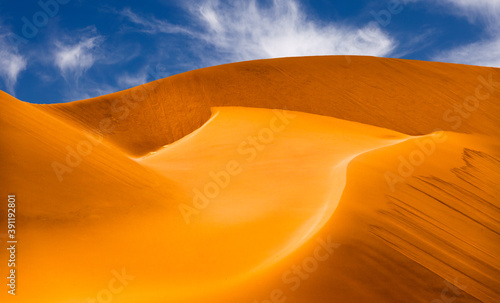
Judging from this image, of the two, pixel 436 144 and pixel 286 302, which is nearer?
pixel 286 302

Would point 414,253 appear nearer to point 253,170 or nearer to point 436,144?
point 253,170

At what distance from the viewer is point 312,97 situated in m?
19.0

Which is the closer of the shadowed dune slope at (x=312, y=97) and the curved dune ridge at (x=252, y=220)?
the curved dune ridge at (x=252, y=220)

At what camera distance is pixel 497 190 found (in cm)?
792

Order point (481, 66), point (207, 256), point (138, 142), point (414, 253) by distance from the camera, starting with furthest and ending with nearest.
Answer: point (481, 66), point (138, 142), point (207, 256), point (414, 253)

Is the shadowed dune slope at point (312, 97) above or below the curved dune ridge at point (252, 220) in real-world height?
above

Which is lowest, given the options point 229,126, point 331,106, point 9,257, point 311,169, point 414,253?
point 414,253

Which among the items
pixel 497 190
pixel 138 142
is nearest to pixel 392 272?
pixel 497 190

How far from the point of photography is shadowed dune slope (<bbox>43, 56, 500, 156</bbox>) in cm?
1742

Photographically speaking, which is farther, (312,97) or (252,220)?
(312,97)

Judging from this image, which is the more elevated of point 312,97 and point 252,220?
point 312,97

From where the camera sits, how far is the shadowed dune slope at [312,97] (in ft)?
57.2

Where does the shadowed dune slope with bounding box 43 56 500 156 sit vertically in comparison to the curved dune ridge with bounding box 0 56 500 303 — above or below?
above

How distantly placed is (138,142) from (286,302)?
14202 millimetres
